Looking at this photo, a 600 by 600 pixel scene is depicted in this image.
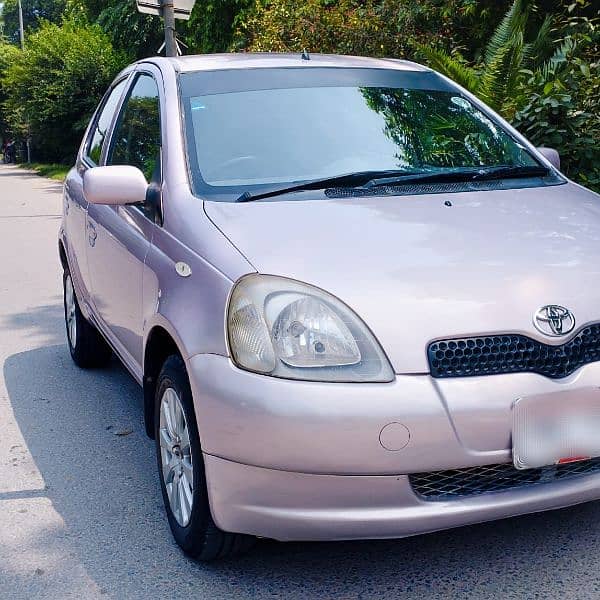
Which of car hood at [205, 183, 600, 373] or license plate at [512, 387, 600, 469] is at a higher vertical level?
car hood at [205, 183, 600, 373]

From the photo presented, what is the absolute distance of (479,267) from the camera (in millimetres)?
3049

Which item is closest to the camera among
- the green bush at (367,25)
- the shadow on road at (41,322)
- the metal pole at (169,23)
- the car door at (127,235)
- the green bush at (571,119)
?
the car door at (127,235)

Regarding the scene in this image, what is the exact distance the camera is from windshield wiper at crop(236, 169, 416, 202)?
360cm

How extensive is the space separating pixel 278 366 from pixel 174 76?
1.94m

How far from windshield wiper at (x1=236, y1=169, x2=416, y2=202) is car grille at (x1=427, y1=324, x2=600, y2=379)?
3.48ft

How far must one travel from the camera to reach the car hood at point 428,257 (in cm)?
287

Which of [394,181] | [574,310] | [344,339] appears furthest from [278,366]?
[394,181]

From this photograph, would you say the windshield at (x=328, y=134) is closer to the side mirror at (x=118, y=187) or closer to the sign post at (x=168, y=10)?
the side mirror at (x=118, y=187)

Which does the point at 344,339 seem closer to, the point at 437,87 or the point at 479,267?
the point at 479,267

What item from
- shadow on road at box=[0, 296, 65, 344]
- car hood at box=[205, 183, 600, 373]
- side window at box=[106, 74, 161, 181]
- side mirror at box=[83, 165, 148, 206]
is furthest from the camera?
shadow on road at box=[0, 296, 65, 344]

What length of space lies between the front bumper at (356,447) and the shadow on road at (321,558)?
1.12 feet

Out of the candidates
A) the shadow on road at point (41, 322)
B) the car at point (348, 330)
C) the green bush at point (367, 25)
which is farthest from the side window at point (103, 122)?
the green bush at point (367, 25)

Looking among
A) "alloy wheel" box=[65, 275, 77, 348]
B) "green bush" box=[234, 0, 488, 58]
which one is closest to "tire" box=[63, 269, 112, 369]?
"alloy wheel" box=[65, 275, 77, 348]

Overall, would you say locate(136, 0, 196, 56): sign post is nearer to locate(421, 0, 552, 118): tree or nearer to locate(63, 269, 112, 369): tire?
locate(421, 0, 552, 118): tree
